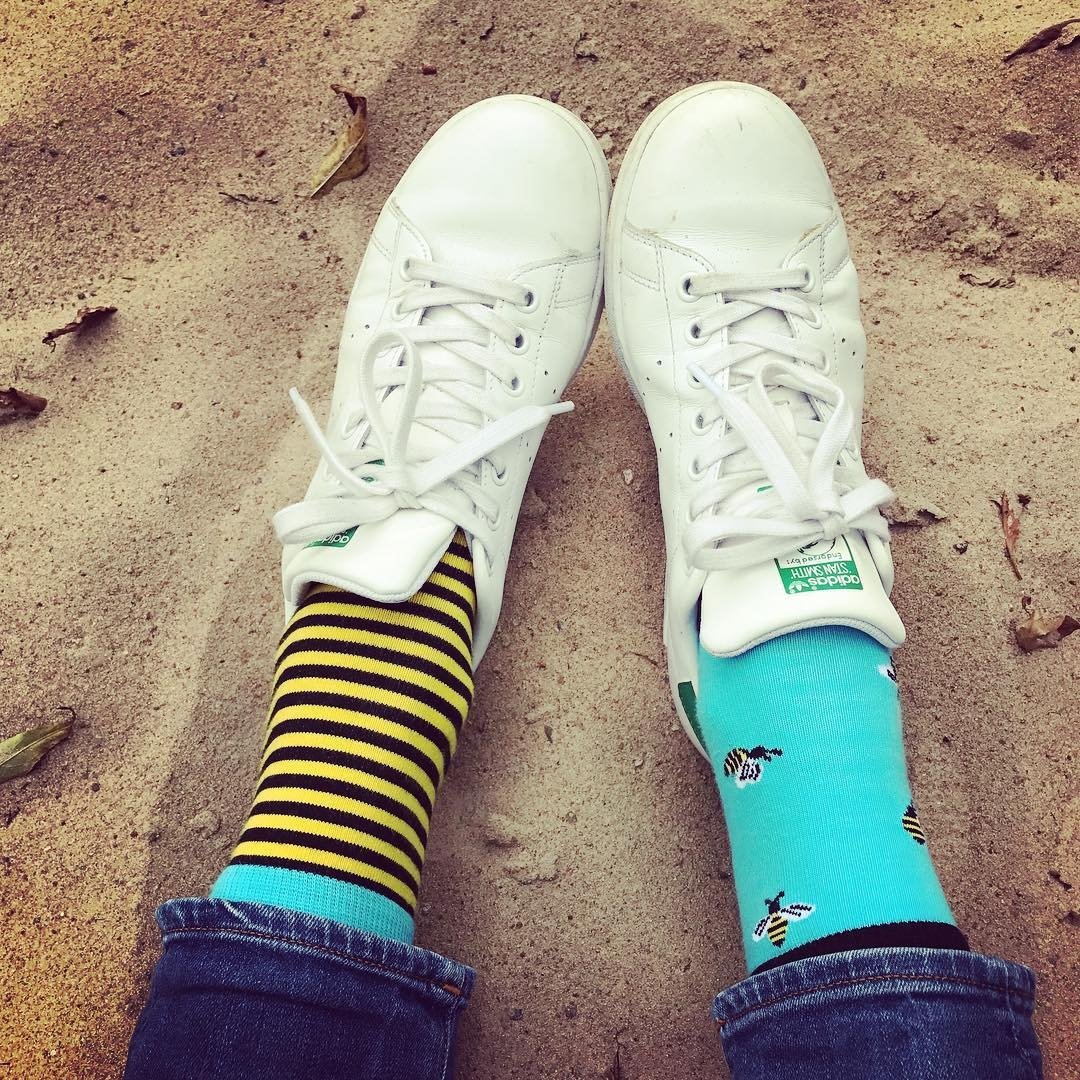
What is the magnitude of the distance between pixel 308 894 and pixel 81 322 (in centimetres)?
88

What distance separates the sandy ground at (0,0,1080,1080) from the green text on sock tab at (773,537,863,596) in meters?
0.24

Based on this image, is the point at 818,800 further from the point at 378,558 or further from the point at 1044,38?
the point at 1044,38

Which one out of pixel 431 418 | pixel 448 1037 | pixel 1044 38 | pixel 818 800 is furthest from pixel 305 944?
pixel 1044 38

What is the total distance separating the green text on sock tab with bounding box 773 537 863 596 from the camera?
88 cm

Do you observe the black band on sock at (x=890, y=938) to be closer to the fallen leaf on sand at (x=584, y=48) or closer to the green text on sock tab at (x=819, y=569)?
the green text on sock tab at (x=819, y=569)

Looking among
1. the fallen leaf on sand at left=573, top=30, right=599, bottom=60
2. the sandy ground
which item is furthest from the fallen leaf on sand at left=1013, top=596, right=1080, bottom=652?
the fallen leaf on sand at left=573, top=30, right=599, bottom=60

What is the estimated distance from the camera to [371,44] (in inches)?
51.4

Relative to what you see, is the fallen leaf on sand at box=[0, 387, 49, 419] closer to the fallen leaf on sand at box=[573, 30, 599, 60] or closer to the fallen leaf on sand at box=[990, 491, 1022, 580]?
the fallen leaf on sand at box=[573, 30, 599, 60]

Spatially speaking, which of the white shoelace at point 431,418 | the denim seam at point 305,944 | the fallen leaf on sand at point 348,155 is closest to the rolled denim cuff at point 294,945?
the denim seam at point 305,944

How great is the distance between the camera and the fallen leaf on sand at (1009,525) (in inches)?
43.5

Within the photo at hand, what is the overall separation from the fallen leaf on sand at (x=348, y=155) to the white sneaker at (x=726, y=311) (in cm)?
41

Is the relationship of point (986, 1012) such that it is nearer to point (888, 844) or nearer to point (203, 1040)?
point (888, 844)

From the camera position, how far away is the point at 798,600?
0.87 m

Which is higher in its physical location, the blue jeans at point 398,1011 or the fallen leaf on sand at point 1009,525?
the fallen leaf on sand at point 1009,525
